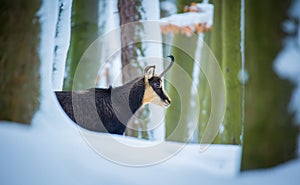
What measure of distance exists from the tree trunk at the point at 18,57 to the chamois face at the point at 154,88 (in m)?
0.32

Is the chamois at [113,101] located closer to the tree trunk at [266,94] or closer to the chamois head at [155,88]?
the chamois head at [155,88]

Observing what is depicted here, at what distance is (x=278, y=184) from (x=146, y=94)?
0.44 metres

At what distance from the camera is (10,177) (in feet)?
1.73

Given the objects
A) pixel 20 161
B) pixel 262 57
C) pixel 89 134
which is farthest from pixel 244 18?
pixel 20 161

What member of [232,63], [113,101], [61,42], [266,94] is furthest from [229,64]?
[61,42]

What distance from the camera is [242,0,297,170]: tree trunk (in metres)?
1.20

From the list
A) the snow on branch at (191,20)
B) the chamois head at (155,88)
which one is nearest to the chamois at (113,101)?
the chamois head at (155,88)

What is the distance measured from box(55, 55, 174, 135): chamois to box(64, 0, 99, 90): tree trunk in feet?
0.20

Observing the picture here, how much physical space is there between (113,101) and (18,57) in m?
0.31

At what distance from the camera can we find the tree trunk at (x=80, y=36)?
2.98 ft

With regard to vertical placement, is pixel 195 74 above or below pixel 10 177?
above

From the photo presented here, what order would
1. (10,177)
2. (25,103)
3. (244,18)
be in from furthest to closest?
(244,18) < (25,103) < (10,177)

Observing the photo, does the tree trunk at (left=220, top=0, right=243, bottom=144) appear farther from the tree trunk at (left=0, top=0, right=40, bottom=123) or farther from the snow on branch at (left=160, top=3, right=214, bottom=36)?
the tree trunk at (left=0, top=0, right=40, bottom=123)

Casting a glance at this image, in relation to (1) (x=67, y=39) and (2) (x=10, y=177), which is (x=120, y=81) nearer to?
(1) (x=67, y=39)
